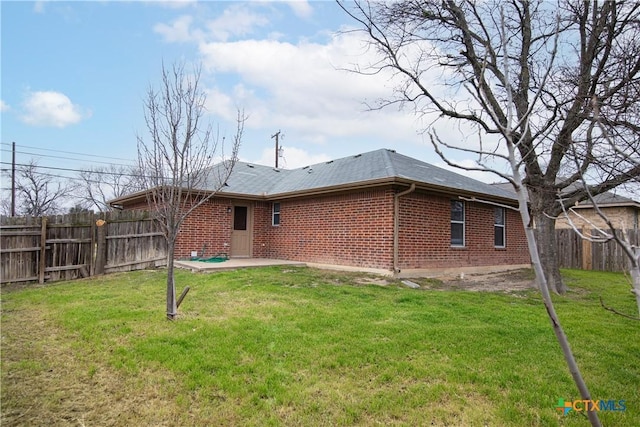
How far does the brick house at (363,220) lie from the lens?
10.2m

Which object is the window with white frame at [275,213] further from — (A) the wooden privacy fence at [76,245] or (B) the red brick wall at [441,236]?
(B) the red brick wall at [441,236]

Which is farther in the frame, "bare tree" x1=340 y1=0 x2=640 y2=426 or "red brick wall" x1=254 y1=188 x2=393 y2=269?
"red brick wall" x1=254 y1=188 x2=393 y2=269

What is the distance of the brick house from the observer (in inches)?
403

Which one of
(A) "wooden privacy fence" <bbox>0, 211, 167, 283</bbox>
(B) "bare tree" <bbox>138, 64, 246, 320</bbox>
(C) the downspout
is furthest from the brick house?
(B) "bare tree" <bbox>138, 64, 246, 320</bbox>

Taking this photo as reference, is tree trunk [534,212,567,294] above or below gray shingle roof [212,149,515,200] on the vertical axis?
below

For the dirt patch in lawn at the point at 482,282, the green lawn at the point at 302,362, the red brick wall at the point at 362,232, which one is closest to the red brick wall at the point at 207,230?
the red brick wall at the point at 362,232

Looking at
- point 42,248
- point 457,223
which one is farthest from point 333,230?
point 42,248

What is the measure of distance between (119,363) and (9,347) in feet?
5.32

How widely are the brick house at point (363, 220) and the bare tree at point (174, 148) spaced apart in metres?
5.16

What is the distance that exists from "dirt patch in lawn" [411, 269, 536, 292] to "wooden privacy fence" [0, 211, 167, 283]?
6.73 meters

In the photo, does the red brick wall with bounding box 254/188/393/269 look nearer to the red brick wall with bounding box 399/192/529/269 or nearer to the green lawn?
the red brick wall with bounding box 399/192/529/269

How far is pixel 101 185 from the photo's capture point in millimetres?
37969

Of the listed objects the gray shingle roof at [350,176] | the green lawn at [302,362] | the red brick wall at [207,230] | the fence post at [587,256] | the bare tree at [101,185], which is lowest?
the green lawn at [302,362]

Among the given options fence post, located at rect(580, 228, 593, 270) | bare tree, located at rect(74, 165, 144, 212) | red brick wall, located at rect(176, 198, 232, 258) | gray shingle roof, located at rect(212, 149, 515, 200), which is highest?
bare tree, located at rect(74, 165, 144, 212)
